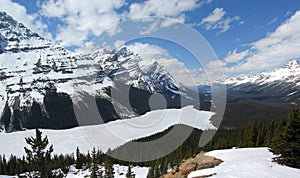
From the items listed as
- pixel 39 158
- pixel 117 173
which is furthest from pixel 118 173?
pixel 39 158

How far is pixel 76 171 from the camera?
88.9 m

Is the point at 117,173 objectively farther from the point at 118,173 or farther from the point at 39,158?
the point at 39,158

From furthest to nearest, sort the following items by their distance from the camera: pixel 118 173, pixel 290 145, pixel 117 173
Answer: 1. pixel 117 173
2. pixel 118 173
3. pixel 290 145

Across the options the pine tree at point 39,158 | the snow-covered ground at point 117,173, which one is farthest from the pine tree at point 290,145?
the snow-covered ground at point 117,173

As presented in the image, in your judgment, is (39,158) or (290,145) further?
(39,158)

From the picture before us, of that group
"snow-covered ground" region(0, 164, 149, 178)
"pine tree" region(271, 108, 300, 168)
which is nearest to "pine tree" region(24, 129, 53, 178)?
"pine tree" region(271, 108, 300, 168)

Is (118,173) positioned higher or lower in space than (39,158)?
lower

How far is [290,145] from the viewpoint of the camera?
18250 millimetres

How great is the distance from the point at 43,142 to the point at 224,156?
50.1 ft

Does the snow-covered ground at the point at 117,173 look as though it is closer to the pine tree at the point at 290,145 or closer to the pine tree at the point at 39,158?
the pine tree at the point at 39,158

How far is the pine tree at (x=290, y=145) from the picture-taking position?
17953 mm

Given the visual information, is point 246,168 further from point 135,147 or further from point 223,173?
point 135,147

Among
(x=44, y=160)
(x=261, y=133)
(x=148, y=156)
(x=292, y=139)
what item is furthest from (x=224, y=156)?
(x=148, y=156)

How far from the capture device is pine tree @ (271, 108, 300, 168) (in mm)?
17953
